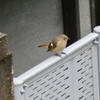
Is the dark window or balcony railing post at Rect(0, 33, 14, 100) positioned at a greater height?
balcony railing post at Rect(0, 33, 14, 100)

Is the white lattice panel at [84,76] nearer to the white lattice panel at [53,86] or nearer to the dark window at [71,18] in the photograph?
the white lattice panel at [53,86]

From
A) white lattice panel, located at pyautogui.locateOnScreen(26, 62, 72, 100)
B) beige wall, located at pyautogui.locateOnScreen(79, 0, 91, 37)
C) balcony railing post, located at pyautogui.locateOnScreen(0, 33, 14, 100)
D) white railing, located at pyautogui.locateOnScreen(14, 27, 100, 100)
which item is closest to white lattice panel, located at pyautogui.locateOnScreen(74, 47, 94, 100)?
white railing, located at pyautogui.locateOnScreen(14, 27, 100, 100)

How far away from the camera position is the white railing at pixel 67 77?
166 inches

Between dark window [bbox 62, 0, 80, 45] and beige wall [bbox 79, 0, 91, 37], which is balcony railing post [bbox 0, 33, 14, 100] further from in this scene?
beige wall [bbox 79, 0, 91, 37]

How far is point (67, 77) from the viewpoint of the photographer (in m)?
4.82

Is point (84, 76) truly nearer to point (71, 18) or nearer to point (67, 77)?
point (67, 77)

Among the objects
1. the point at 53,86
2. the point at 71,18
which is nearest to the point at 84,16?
the point at 71,18

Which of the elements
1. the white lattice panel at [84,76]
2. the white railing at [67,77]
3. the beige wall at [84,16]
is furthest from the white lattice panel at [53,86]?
the beige wall at [84,16]

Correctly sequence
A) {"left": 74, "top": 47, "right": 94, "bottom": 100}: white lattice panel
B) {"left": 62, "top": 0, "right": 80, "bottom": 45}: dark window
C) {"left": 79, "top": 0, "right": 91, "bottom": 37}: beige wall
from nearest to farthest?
{"left": 74, "top": 47, "right": 94, "bottom": 100}: white lattice panel
{"left": 62, "top": 0, "right": 80, "bottom": 45}: dark window
{"left": 79, "top": 0, "right": 91, "bottom": 37}: beige wall

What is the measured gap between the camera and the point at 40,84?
4.39m

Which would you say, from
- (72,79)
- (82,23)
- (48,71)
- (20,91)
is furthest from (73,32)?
(20,91)

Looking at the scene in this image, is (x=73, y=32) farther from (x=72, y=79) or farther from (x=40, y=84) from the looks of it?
(x=40, y=84)

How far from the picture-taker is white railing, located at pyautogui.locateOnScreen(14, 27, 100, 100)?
13.8 ft

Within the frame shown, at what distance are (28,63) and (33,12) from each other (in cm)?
68
